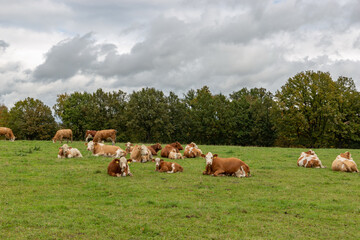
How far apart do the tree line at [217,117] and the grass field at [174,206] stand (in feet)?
127

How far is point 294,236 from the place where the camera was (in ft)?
19.7

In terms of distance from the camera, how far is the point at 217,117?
64.8 metres

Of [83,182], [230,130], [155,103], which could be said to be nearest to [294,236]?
[83,182]

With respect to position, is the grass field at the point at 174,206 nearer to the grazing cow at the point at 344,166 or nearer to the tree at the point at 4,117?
the grazing cow at the point at 344,166

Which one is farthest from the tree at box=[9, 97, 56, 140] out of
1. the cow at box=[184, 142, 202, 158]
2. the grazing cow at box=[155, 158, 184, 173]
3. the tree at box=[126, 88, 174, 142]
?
the grazing cow at box=[155, 158, 184, 173]

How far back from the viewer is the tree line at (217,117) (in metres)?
48.9

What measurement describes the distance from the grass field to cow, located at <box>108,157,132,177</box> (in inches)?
14.8

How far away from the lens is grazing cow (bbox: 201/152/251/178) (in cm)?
1276

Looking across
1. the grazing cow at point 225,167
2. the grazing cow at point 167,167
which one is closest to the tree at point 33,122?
the grazing cow at point 167,167

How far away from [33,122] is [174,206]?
6246cm

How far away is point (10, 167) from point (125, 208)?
8501 mm

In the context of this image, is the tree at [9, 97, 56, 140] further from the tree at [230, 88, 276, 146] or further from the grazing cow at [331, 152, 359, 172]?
the grazing cow at [331, 152, 359, 172]

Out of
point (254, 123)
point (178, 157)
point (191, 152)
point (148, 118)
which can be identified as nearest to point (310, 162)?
point (191, 152)

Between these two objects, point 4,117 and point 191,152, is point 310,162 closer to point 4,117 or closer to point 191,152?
point 191,152
